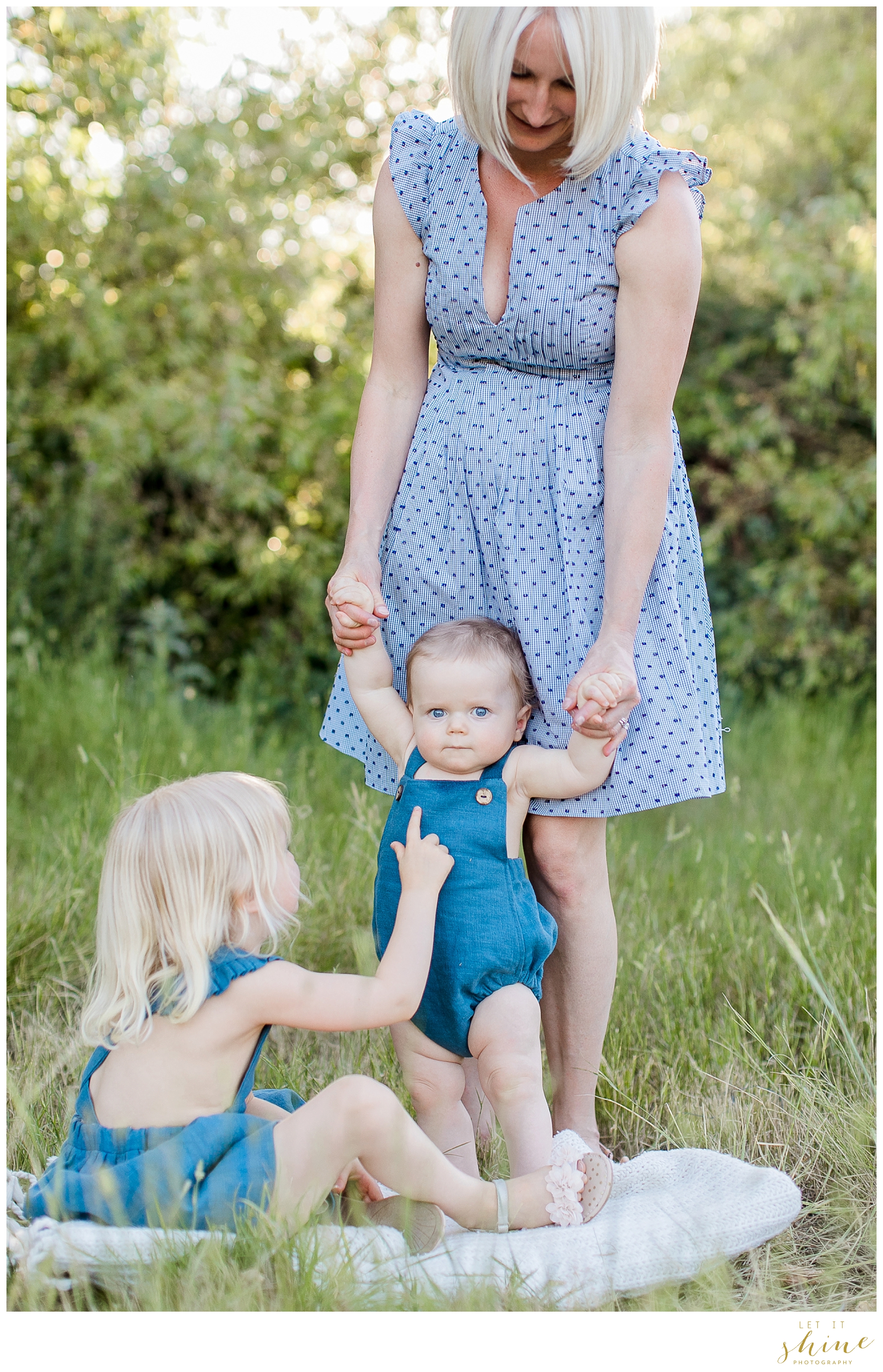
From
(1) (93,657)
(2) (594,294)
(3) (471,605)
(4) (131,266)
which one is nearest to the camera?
(2) (594,294)

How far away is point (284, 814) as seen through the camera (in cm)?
174

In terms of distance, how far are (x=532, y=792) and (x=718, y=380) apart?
13.3 feet

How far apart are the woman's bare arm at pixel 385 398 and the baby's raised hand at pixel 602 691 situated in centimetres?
37

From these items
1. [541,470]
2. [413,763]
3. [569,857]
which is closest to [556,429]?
[541,470]

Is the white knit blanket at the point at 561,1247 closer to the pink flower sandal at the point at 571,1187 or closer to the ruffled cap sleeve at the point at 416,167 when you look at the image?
the pink flower sandal at the point at 571,1187

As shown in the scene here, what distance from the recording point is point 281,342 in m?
5.30

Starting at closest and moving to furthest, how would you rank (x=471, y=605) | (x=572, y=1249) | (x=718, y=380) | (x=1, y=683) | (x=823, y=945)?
(x=572, y=1249) → (x=471, y=605) → (x=823, y=945) → (x=1, y=683) → (x=718, y=380)

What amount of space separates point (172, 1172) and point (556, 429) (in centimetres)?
118

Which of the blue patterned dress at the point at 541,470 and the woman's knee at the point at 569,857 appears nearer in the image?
the blue patterned dress at the point at 541,470

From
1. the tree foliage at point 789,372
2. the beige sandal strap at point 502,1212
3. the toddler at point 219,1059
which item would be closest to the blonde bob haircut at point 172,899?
the toddler at point 219,1059

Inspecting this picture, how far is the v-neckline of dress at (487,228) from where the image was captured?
179cm
